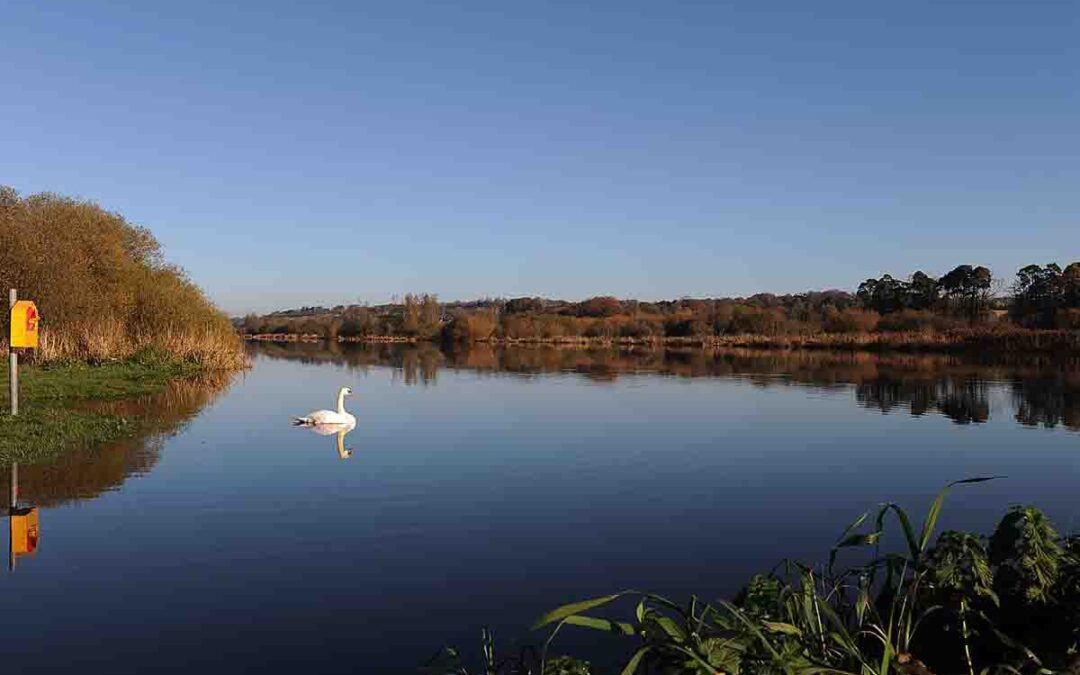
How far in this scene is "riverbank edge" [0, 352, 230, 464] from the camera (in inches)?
442

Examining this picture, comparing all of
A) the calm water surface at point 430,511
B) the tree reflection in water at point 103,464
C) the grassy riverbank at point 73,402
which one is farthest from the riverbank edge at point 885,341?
the tree reflection in water at point 103,464

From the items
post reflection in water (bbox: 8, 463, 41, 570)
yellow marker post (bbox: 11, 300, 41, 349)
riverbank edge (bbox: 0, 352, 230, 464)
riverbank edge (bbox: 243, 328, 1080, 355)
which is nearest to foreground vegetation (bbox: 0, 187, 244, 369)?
riverbank edge (bbox: 0, 352, 230, 464)

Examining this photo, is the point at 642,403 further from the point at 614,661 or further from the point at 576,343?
the point at 576,343

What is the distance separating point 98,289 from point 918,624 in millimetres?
30753

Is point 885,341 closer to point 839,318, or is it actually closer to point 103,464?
point 839,318

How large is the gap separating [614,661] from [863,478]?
726 cm

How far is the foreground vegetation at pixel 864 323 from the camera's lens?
54375mm

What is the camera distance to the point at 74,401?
1706cm

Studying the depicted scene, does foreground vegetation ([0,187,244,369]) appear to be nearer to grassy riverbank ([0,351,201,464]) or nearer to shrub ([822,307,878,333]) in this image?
grassy riverbank ([0,351,201,464])

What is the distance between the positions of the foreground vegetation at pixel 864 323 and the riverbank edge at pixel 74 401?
44775mm

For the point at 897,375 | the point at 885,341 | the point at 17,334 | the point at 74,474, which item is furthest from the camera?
the point at 885,341

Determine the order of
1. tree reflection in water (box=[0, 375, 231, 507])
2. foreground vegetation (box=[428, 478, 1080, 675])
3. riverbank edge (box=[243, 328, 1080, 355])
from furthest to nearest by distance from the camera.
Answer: riverbank edge (box=[243, 328, 1080, 355]) → tree reflection in water (box=[0, 375, 231, 507]) → foreground vegetation (box=[428, 478, 1080, 675])

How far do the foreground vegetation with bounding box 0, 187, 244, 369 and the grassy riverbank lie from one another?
2020mm

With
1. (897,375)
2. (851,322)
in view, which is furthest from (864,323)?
(897,375)
